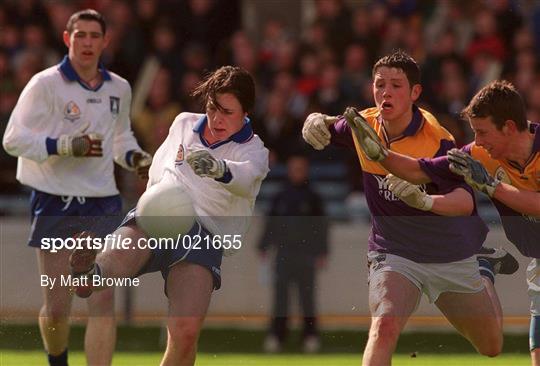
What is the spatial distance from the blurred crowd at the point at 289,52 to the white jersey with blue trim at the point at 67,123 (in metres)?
3.29

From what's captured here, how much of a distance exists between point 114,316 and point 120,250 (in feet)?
3.72

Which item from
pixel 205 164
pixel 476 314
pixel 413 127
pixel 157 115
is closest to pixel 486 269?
pixel 476 314

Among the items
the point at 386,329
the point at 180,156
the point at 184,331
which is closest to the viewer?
the point at 386,329

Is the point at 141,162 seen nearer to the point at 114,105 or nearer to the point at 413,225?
the point at 114,105

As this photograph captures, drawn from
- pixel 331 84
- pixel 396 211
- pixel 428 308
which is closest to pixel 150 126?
pixel 331 84

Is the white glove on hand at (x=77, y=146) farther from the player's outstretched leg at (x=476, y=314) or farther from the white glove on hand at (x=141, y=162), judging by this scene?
the player's outstretched leg at (x=476, y=314)

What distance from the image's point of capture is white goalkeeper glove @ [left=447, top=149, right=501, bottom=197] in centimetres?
771

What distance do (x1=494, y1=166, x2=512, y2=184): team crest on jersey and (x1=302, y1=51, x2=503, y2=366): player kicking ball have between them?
0.61 ft

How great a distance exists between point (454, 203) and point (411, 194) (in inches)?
11.3

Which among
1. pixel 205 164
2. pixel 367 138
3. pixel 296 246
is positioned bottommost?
pixel 296 246

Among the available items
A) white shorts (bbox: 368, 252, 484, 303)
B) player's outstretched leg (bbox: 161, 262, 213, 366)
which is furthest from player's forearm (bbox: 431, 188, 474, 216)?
player's outstretched leg (bbox: 161, 262, 213, 366)

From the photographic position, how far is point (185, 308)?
26.2 feet

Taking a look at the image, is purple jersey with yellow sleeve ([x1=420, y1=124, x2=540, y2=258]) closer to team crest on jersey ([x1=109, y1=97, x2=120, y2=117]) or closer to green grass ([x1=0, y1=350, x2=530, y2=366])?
team crest on jersey ([x1=109, y1=97, x2=120, y2=117])

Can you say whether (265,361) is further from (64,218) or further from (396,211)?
(396,211)
